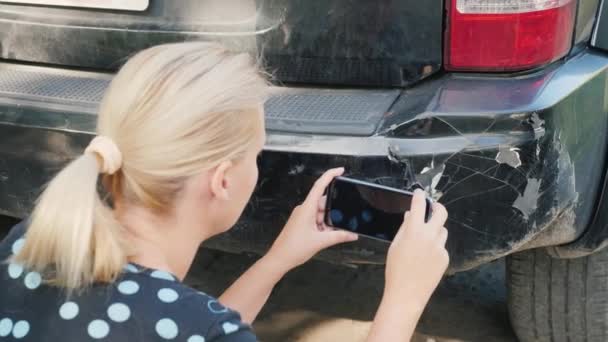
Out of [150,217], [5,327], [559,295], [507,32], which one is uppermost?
[507,32]

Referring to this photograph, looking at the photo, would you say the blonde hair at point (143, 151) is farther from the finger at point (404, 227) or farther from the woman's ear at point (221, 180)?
the finger at point (404, 227)

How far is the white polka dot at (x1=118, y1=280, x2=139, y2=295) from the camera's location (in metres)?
1.40

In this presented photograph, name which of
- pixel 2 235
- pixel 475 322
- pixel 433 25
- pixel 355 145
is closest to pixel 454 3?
pixel 433 25

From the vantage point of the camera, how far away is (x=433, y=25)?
2.01m

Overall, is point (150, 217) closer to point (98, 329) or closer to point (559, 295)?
point (98, 329)

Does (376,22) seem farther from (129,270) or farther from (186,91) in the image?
(129,270)

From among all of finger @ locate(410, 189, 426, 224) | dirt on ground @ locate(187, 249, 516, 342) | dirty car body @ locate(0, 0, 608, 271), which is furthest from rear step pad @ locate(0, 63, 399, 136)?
dirt on ground @ locate(187, 249, 516, 342)

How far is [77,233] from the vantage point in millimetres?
1373

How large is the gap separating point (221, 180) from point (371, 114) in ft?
1.81

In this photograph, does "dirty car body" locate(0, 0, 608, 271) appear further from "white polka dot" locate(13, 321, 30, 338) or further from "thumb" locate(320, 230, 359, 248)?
"white polka dot" locate(13, 321, 30, 338)

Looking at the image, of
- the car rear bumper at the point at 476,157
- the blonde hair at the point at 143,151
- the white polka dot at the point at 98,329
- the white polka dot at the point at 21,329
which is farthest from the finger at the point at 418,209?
the white polka dot at the point at 21,329

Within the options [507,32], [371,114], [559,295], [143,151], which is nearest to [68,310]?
[143,151]

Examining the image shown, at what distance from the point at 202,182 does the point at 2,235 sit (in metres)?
2.06

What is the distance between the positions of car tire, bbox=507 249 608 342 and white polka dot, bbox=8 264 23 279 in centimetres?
133
